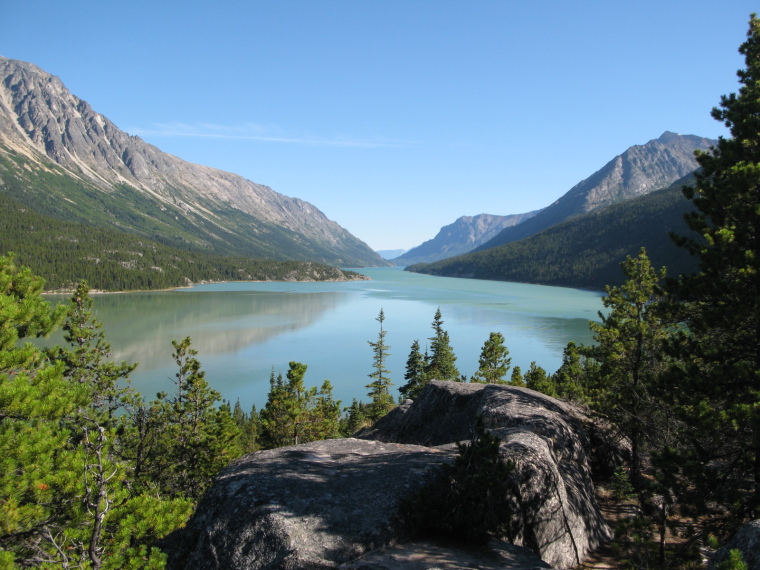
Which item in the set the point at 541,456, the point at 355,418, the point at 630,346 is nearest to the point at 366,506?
the point at 541,456

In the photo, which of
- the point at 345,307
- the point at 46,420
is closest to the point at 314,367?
the point at 46,420

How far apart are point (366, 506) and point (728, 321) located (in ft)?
28.4

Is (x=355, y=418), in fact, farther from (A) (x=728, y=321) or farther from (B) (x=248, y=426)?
(A) (x=728, y=321)

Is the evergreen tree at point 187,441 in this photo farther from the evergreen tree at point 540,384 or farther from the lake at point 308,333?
the lake at point 308,333

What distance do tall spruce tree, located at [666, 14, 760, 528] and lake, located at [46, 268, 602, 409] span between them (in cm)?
4903

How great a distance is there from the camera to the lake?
64.3m

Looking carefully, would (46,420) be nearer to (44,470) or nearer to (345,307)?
(44,470)

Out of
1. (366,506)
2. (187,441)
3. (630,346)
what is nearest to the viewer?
(366,506)

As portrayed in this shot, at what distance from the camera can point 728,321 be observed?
9.33m

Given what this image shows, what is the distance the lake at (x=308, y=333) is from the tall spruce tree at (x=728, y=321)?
49030 mm

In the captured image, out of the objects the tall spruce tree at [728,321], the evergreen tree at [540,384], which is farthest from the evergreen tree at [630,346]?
the evergreen tree at [540,384]

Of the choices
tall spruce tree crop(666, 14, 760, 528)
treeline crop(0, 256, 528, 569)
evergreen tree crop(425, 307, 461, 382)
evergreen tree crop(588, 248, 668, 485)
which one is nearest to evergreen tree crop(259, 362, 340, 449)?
treeline crop(0, 256, 528, 569)

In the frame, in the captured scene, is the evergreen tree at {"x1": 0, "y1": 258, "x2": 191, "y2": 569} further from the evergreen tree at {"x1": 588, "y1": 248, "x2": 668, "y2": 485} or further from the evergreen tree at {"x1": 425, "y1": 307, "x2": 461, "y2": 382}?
the evergreen tree at {"x1": 425, "y1": 307, "x2": 461, "y2": 382}

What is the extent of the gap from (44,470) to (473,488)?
7440 mm
